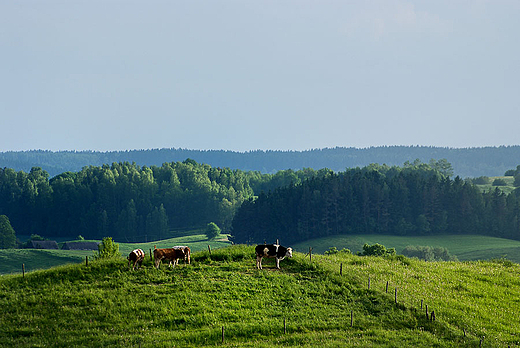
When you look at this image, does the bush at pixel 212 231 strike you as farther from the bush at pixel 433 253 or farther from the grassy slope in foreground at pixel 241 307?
the grassy slope in foreground at pixel 241 307

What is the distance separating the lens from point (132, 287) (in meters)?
32.5

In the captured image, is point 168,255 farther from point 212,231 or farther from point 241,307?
point 212,231

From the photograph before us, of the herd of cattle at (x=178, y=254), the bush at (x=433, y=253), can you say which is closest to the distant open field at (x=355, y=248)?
the bush at (x=433, y=253)

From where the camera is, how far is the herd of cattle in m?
34.8

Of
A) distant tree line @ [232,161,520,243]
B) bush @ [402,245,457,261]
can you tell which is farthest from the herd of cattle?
distant tree line @ [232,161,520,243]

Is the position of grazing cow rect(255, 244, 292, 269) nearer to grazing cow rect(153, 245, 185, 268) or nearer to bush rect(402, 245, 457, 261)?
grazing cow rect(153, 245, 185, 268)

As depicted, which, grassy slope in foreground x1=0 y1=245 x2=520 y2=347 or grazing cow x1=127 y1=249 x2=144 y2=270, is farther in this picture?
grazing cow x1=127 y1=249 x2=144 y2=270

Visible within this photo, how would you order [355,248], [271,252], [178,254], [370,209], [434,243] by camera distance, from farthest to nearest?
[370,209] → [434,243] → [355,248] → [271,252] → [178,254]

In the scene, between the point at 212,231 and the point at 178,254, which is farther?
the point at 212,231

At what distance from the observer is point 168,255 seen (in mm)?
35094

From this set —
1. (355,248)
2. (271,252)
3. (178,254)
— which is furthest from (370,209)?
(178,254)

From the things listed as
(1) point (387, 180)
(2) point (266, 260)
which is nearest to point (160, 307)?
(2) point (266, 260)

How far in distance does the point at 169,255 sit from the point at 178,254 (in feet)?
2.24

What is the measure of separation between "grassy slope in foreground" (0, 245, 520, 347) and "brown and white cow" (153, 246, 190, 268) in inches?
27.7
